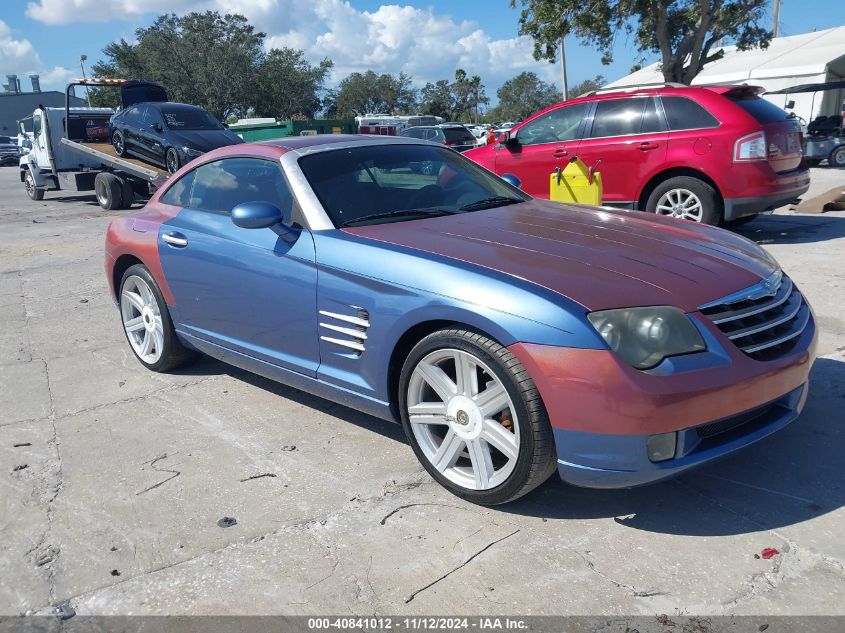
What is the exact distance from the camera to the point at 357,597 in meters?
2.51

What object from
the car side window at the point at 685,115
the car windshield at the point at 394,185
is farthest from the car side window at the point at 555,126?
the car windshield at the point at 394,185

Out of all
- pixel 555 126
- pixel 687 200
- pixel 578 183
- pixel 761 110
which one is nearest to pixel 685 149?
pixel 687 200

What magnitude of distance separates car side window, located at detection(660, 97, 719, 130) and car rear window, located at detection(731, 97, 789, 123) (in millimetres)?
352

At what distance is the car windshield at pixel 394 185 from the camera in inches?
146

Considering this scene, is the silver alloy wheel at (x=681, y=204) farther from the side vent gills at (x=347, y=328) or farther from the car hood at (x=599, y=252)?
the side vent gills at (x=347, y=328)

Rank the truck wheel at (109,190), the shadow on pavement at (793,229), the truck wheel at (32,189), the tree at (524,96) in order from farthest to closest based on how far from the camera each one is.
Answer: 1. the tree at (524,96)
2. the truck wheel at (32,189)
3. the truck wheel at (109,190)
4. the shadow on pavement at (793,229)

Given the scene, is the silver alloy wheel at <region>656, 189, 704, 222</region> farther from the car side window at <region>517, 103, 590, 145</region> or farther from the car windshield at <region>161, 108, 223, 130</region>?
the car windshield at <region>161, 108, 223, 130</region>

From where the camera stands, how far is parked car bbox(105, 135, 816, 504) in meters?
2.62

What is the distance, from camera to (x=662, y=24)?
70.7ft

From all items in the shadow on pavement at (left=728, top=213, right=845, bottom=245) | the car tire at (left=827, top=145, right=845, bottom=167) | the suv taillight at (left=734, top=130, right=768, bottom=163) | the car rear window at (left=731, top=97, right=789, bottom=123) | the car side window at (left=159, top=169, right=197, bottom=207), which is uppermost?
the car rear window at (left=731, top=97, right=789, bottom=123)

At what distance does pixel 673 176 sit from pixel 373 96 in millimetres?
74867

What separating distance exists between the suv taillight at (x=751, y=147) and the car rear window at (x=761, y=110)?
214 mm

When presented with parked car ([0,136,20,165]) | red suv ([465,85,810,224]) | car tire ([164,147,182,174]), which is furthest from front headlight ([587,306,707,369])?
parked car ([0,136,20,165])

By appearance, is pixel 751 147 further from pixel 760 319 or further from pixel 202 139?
pixel 202 139
